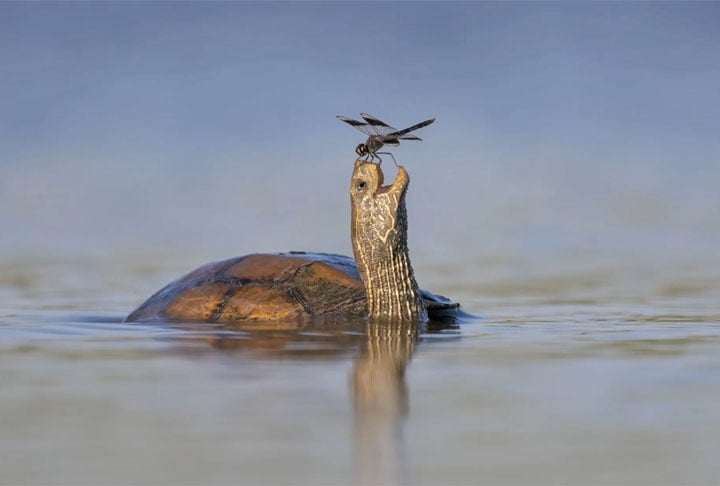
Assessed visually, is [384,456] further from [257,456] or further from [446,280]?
[446,280]

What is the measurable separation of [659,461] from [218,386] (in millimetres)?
1756

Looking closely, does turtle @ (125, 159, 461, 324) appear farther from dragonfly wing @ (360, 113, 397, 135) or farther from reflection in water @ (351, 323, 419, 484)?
reflection in water @ (351, 323, 419, 484)

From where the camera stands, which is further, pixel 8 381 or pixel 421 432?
pixel 8 381

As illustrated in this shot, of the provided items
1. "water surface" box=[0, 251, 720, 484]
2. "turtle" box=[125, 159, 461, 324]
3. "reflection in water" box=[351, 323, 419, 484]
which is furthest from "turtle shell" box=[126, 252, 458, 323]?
"reflection in water" box=[351, 323, 419, 484]

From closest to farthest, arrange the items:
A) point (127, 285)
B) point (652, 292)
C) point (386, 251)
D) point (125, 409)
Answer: point (125, 409) → point (386, 251) → point (652, 292) → point (127, 285)

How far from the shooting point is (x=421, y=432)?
3496mm

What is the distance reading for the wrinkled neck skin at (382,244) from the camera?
7.13 meters

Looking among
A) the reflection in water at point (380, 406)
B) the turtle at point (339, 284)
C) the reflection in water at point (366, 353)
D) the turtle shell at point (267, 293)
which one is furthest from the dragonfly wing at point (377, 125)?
the reflection in water at point (380, 406)

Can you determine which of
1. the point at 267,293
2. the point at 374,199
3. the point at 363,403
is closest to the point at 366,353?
the point at 363,403

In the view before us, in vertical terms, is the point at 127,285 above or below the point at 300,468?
above

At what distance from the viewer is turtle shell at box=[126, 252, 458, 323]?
731cm

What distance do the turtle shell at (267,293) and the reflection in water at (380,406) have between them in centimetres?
109

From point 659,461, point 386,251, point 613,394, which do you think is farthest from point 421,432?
point 386,251

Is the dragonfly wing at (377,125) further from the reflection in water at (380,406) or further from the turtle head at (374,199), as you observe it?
the reflection in water at (380,406)
